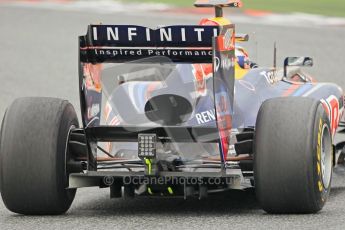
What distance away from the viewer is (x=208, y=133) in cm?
754

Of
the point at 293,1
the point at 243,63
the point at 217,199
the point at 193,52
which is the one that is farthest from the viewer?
the point at 293,1

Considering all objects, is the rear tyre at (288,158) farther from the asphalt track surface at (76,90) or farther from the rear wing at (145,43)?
the rear wing at (145,43)

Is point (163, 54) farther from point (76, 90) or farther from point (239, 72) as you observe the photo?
point (76, 90)

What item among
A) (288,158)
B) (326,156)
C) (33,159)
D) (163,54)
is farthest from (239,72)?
(33,159)

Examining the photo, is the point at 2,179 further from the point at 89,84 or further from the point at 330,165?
the point at 330,165

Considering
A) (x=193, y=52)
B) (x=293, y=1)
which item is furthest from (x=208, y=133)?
(x=293, y=1)

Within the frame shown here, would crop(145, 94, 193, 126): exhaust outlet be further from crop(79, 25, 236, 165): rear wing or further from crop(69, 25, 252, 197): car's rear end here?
crop(79, 25, 236, 165): rear wing

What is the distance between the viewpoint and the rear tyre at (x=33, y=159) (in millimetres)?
7496

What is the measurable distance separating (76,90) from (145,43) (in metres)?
8.83

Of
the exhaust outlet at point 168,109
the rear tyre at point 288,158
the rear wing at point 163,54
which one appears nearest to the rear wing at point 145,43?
the rear wing at point 163,54

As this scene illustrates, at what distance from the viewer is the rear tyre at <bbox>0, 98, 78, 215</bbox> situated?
295 inches

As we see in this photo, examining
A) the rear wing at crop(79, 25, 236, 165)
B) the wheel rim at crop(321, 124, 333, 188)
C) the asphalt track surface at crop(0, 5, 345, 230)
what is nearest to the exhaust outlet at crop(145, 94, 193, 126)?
the rear wing at crop(79, 25, 236, 165)

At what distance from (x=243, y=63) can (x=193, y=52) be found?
202cm

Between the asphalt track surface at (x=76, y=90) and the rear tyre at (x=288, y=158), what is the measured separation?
12 cm
